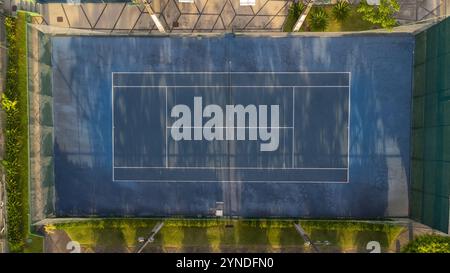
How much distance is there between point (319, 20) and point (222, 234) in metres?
11.9

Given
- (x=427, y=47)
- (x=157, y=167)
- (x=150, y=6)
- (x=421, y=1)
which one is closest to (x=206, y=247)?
(x=157, y=167)

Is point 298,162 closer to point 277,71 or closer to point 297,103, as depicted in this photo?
point 297,103

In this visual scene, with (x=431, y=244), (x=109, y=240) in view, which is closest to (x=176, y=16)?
(x=109, y=240)

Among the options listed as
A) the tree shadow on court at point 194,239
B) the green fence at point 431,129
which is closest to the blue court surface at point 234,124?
the green fence at point 431,129

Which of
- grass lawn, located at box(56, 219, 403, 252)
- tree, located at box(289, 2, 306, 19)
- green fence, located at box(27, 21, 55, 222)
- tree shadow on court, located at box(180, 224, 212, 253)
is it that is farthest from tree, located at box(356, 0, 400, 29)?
green fence, located at box(27, 21, 55, 222)

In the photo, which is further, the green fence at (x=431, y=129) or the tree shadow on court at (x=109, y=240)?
the tree shadow on court at (x=109, y=240)

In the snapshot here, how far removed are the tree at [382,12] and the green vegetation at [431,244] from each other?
10029 mm

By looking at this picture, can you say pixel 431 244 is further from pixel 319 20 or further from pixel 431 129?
pixel 319 20

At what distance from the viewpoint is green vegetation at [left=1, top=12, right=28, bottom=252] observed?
17.0 meters

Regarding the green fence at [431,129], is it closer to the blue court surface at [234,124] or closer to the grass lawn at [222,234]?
the blue court surface at [234,124]

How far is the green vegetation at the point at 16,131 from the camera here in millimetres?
17000

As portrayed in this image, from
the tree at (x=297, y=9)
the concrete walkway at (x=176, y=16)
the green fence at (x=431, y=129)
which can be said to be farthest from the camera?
the concrete walkway at (x=176, y=16)
